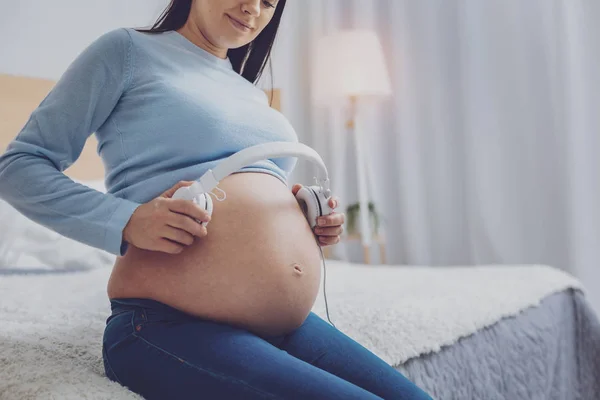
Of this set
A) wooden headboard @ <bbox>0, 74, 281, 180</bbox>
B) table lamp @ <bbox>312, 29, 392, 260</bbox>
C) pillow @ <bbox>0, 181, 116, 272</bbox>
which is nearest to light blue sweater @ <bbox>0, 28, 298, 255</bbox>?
pillow @ <bbox>0, 181, 116, 272</bbox>

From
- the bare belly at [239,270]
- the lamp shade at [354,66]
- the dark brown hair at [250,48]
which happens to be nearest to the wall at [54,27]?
the lamp shade at [354,66]

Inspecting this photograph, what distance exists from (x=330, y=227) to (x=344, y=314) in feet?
→ 0.95

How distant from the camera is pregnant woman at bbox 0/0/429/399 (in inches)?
24.0

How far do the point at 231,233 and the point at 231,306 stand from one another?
9 centimetres

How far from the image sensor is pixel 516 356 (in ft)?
3.66

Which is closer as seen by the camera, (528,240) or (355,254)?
(528,240)

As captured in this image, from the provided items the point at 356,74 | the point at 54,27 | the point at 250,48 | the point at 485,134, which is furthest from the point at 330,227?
the point at 54,27

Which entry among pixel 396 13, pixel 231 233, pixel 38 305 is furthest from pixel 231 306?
pixel 396 13

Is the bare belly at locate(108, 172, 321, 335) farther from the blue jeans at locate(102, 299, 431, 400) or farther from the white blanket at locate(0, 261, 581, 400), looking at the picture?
the white blanket at locate(0, 261, 581, 400)

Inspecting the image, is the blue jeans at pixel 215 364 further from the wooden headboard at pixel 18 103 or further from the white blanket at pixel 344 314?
the wooden headboard at pixel 18 103

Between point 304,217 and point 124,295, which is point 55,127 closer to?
point 124,295

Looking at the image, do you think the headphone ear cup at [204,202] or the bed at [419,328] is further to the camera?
the bed at [419,328]

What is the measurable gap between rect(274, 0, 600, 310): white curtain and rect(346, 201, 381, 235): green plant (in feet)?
0.28

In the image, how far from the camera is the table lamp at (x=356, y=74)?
2477 millimetres
